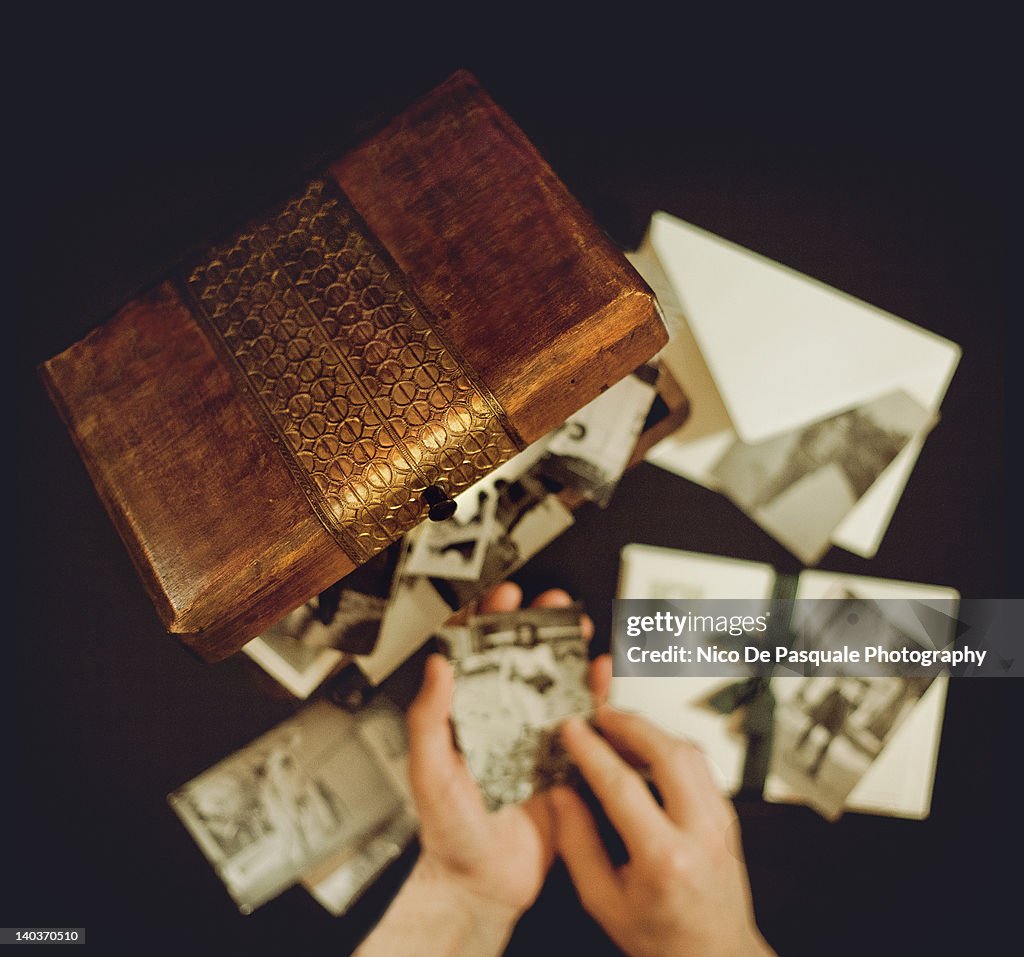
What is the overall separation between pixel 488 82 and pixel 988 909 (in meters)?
1.51

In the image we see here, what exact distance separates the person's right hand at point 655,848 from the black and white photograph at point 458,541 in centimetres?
29

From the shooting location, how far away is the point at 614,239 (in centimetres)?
97

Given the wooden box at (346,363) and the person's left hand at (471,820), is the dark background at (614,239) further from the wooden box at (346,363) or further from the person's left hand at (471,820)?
the wooden box at (346,363)

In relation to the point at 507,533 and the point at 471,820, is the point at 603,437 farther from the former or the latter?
the point at 471,820

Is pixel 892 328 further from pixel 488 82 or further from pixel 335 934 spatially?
pixel 335 934

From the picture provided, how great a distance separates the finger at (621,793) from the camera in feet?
2.88

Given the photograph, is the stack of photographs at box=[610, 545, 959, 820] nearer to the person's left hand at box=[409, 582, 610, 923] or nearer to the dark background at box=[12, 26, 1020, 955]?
the dark background at box=[12, 26, 1020, 955]

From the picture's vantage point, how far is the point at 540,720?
0.93m

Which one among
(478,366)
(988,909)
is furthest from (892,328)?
(988,909)

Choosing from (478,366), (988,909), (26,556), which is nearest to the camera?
(478,366)

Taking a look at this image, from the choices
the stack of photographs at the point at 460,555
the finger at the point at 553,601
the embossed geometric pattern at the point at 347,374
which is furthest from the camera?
the finger at the point at 553,601

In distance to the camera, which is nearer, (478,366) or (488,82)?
(478,366)

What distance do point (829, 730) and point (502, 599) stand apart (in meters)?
0.55

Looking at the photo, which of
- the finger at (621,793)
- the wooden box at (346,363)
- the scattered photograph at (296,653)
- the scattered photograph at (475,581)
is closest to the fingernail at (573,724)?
the finger at (621,793)
